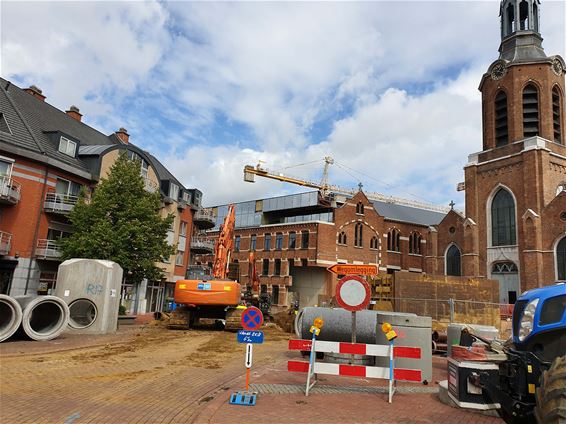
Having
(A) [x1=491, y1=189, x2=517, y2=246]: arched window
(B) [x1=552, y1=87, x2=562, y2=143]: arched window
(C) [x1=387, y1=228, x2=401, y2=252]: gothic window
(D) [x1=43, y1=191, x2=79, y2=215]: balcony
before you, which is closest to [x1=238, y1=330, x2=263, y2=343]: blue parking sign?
(D) [x1=43, y1=191, x2=79, y2=215]: balcony

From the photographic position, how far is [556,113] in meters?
40.1

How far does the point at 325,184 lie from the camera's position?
7912 centimetres

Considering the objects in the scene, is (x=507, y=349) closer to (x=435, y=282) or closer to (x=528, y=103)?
(x=435, y=282)

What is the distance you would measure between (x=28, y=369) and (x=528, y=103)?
4284 centimetres

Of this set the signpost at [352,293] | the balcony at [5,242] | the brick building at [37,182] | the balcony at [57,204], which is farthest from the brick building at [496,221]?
the signpost at [352,293]

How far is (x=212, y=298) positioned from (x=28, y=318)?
276 inches

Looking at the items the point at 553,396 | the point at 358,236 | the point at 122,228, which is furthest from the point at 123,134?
the point at 553,396

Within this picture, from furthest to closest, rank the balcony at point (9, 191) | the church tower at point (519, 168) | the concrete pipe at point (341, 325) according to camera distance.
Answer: the church tower at point (519, 168)
the balcony at point (9, 191)
the concrete pipe at point (341, 325)

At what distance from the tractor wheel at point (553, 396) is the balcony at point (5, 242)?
2498cm

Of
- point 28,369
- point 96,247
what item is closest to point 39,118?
point 96,247

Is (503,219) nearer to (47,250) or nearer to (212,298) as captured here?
(212,298)

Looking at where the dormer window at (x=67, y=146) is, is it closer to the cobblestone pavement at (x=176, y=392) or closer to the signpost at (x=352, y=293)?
the cobblestone pavement at (x=176, y=392)

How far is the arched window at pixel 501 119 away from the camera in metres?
40.8

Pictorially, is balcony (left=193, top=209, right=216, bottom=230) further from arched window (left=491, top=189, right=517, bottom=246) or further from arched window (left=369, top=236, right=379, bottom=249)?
arched window (left=491, top=189, right=517, bottom=246)
